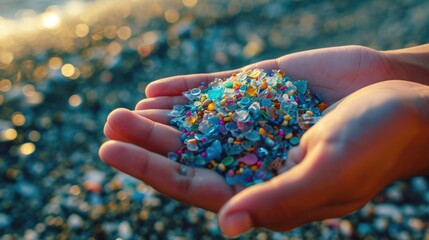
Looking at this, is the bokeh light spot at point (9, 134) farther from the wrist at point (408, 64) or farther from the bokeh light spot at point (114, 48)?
the wrist at point (408, 64)

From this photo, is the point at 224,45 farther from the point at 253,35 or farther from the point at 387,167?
the point at 387,167

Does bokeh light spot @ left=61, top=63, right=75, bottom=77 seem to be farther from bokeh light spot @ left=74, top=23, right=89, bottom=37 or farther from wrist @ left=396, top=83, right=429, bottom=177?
wrist @ left=396, top=83, right=429, bottom=177

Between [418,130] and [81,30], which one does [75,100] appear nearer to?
[81,30]

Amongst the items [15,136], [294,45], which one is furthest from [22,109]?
[294,45]

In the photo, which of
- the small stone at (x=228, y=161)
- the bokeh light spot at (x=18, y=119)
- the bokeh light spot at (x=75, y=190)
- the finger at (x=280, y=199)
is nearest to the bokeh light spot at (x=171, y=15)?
the bokeh light spot at (x=18, y=119)

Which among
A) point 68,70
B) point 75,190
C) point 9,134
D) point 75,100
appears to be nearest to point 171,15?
point 68,70

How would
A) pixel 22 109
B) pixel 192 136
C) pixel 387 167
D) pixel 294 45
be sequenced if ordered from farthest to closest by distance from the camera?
1. pixel 294 45
2. pixel 22 109
3. pixel 192 136
4. pixel 387 167
